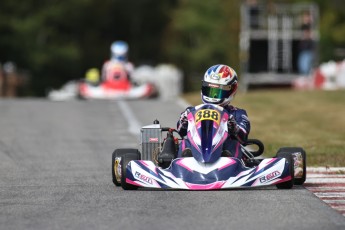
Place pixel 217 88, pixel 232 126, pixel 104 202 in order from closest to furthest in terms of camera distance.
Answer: pixel 104 202, pixel 232 126, pixel 217 88

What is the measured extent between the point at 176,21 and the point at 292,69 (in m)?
51.5

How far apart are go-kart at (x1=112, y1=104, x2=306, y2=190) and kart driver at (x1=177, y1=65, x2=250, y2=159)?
16 centimetres

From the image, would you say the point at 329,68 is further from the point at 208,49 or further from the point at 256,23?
the point at 208,49

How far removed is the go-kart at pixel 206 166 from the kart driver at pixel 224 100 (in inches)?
6.5

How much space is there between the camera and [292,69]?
41812mm

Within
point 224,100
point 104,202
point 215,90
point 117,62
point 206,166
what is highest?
point 215,90

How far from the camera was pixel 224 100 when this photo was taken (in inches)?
539

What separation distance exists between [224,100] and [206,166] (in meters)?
1.21

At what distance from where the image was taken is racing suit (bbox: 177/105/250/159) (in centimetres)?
1324

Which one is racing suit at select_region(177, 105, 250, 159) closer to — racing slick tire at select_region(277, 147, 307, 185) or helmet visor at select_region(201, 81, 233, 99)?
helmet visor at select_region(201, 81, 233, 99)

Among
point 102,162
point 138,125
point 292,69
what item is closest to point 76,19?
point 292,69

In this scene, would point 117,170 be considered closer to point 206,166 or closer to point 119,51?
point 206,166

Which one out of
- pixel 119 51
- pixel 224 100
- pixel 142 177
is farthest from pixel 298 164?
pixel 119 51

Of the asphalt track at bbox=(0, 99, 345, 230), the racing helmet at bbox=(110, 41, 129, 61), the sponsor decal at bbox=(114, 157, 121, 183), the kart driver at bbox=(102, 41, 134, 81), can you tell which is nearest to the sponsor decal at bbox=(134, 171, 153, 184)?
the asphalt track at bbox=(0, 99, 345, 230)
